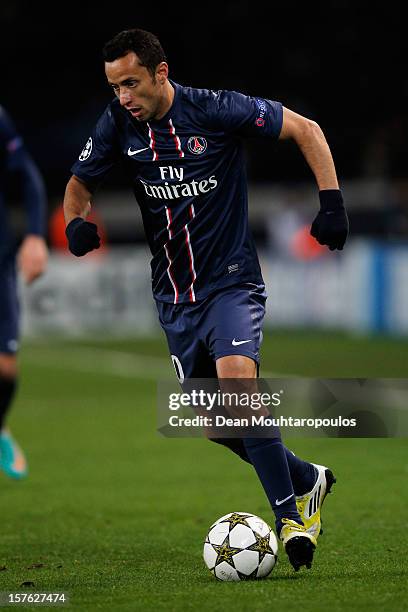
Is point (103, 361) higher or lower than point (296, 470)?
lower

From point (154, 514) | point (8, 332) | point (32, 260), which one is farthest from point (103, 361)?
point (154, 514)

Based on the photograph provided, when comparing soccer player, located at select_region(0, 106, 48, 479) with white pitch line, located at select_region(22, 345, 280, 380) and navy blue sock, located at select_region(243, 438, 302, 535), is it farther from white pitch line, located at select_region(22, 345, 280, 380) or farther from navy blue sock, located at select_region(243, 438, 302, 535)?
white pitch line, located at select_region(22, 345, 280, 380)

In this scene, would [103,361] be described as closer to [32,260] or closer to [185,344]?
[32,260]

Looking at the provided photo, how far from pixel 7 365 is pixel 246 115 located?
12.1ft

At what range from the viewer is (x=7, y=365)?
8773 mm

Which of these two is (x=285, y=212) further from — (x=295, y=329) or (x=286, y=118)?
(x=286, y=118)

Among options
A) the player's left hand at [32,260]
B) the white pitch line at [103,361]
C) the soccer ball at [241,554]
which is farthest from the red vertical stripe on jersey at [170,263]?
the white pitch line at [103,361]

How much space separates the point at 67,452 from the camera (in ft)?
34.0

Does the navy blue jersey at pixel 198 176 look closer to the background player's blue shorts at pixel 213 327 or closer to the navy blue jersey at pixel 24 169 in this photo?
the background player's blue shorts at pixel 213 327

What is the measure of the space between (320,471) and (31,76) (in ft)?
68.3

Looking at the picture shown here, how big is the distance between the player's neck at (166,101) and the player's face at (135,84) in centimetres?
5

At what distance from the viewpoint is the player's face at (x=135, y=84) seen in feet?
18.1

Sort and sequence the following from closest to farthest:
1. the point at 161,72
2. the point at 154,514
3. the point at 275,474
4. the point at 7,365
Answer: the point at 275,474
the point at 161,72
the point at 154,514
the point at 7,365

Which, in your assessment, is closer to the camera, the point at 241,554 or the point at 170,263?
the point at 241,554
